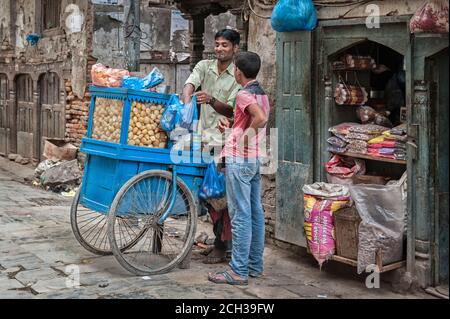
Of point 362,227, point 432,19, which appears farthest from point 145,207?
point 432,19

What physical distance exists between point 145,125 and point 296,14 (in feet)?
6.39

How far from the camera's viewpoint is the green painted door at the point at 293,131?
22.5 feet

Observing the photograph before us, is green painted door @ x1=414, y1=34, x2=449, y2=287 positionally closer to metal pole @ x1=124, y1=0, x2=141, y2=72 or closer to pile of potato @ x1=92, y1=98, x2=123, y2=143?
pile of potato @ x1=92, y1=98, x2=123, y2=143

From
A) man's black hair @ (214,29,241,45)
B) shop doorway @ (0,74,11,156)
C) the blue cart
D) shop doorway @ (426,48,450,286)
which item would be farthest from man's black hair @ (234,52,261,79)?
shop doorway @ (0,74,11,156)

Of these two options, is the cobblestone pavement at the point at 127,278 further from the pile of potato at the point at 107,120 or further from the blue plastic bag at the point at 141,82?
the blue plastic bag at the point at 141,82

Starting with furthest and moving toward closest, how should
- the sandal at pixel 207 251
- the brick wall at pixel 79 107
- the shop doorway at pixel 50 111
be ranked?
1. the shop doorway at pixel 50 111
2. the brick wall at pixel 79 107
3. the sandal at pixel 207 251

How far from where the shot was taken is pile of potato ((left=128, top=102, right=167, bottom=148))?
5.98 meters

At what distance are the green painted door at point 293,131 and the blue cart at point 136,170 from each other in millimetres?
1208

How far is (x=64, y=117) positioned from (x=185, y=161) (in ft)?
26.4

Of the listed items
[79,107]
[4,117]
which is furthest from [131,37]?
[4,117]

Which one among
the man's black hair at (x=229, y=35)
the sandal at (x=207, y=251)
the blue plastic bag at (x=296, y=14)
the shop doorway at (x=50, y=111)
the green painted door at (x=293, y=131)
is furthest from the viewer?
the shop doorway at (x=50, y=111)

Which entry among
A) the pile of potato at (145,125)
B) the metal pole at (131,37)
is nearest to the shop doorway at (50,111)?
the metal pole at (131,37)

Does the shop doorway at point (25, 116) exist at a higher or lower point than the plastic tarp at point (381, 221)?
higher

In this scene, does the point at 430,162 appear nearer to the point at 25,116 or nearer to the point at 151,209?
the point at 151,209
